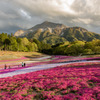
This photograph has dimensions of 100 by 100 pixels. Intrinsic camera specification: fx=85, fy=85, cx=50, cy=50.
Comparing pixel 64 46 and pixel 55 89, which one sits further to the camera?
pixel 64 46

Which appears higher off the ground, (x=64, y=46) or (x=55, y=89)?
(x=64, y=46)

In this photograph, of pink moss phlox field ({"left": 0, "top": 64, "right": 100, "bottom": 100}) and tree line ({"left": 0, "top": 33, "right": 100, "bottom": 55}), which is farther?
tree line ({"left": 0, "top": 33, "right": 100, "bottom": 55})

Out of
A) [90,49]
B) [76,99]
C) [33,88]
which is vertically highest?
[90,49]

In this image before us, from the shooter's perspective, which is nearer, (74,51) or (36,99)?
(36,99)

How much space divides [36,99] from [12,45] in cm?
10844

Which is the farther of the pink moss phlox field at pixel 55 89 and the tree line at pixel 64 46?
the tree line at pixel 64 46

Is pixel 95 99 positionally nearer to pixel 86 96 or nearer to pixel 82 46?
pixel 86 96

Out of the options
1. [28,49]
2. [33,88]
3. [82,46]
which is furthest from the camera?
[28,49]

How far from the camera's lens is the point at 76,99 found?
752cm

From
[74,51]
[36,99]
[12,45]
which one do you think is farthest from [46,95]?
[12,45]

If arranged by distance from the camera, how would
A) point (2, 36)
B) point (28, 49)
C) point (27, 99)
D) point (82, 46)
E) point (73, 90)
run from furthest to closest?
point (28, 49) → point (2, 36) → point (82, 46) → point (73, 90) → point (27, 99)

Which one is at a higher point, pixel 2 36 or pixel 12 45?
Result: pixel 2 36

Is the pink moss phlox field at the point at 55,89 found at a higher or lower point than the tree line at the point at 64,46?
lower

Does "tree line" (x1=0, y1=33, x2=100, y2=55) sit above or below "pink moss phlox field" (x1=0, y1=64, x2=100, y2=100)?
above
